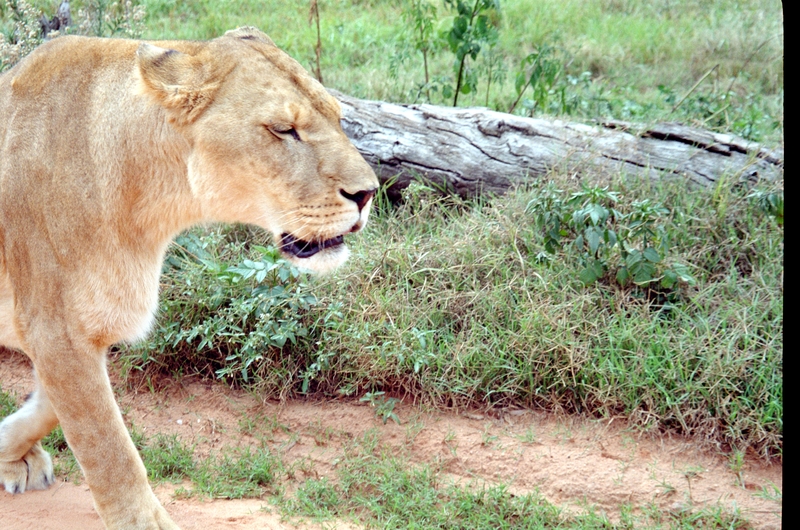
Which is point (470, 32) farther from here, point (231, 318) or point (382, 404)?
point (382, 404)

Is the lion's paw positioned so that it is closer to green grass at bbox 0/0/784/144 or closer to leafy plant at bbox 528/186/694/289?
leafy plant at bbox 528/186/694/289

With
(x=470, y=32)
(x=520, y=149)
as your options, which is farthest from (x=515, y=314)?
(x=470, y=32)

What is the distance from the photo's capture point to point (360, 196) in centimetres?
274

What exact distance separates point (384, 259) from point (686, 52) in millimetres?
4393

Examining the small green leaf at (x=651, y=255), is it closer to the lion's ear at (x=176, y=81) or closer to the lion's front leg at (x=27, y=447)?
the lion's ear at (x=176, y=81)

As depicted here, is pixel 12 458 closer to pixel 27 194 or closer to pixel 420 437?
pixel 27 194

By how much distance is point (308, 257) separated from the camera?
2848mm

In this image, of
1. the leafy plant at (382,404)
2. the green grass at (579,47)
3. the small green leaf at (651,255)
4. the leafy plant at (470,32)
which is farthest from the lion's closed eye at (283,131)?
the green grass at (579,47)

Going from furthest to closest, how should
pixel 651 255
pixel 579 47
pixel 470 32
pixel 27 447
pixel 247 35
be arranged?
pixel 579 47, pixel 470 32, pixel 651 255, pixel 27 447, pixel 247 35

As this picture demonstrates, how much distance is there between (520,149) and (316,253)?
2422 mm

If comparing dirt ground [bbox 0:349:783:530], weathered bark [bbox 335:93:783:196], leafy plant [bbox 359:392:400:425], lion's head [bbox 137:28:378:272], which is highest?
lion's head [bbox 137:28:378:272]

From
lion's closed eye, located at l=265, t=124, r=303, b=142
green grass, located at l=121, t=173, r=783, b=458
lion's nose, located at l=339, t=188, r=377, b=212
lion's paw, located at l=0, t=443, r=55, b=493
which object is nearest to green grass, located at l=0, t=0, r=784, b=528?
green grass, located at l=121, t=173, r=783, b=458

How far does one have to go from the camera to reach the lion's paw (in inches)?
133

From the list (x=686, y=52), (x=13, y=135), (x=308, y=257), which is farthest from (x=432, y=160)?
(x=686, y=52)
